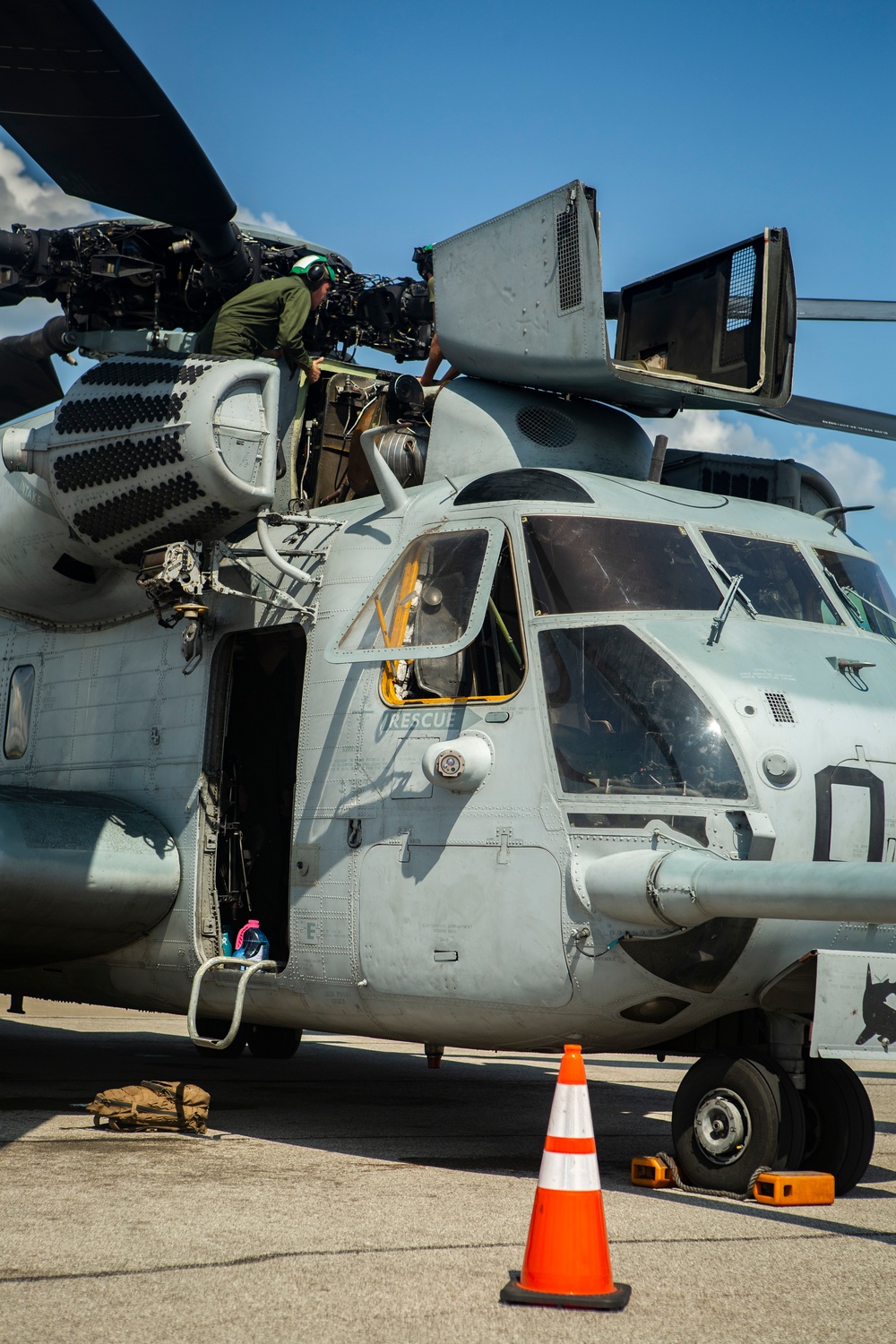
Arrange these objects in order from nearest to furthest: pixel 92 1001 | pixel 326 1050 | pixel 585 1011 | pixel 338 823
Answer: pixel 585 1011
pixel 338 823
pixel 92 1001
pixel 326 1050

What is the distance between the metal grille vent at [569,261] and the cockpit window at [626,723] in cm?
218

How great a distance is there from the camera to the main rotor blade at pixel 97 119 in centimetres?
596

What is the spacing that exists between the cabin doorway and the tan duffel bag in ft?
3.54

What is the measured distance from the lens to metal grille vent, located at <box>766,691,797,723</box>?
6566mm

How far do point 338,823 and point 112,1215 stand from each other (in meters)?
2.57

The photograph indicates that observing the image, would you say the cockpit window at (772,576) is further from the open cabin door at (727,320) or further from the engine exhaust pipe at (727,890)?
the engine exhaust pipe at (727,890)

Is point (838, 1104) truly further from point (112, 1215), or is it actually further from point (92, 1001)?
point (92, 1001)

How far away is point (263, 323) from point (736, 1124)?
564 cm

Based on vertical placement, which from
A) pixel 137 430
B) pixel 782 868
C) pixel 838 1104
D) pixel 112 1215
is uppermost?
pixel 137 430

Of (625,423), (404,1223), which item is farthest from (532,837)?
(625,423)

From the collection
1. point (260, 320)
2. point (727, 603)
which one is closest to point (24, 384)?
point (260, 320)

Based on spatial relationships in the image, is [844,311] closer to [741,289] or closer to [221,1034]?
[741,289]

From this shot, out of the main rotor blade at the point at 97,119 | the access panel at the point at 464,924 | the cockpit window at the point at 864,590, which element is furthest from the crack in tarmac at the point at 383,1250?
the main rotor blade at the point at 97,119

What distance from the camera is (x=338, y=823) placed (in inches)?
295
